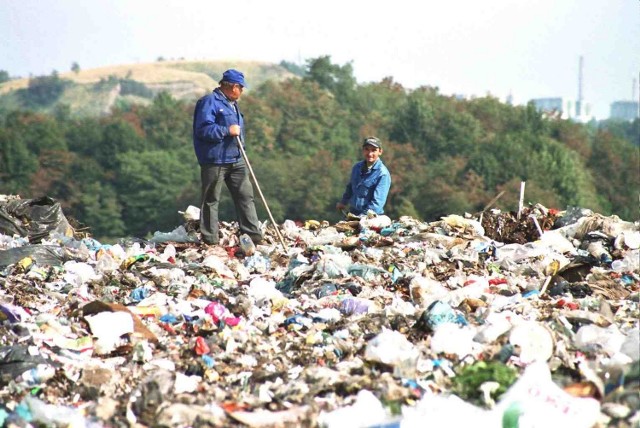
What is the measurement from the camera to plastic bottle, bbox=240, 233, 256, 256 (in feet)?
25.9

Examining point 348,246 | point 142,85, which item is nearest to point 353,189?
point 348,246

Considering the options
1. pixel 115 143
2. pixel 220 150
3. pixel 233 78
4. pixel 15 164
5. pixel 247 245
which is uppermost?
pixel 233 78

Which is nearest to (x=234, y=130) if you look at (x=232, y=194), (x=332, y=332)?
(x=232, y=194)

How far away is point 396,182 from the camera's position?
61344 millimetres

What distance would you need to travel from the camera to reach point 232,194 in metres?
8.10

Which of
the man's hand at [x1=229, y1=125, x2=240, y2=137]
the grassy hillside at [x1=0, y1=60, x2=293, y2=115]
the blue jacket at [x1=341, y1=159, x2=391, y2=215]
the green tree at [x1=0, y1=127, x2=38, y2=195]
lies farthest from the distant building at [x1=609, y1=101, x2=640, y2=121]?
the man's hand at [x1=229, y1=125, x2=240, y2=137]

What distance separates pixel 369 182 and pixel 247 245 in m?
1.31

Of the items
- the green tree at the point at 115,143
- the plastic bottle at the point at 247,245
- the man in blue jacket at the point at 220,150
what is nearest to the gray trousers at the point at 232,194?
the man in blue jacket at the point at 220,150

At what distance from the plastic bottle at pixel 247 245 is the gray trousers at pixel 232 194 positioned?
166 mm

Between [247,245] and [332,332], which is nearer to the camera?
[332,332]

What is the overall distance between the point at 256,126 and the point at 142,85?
50.2m

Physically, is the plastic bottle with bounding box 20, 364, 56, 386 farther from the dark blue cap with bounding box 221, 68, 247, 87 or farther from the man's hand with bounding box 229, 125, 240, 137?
the dark blue cap with bounding box 221, 68, 247, 87

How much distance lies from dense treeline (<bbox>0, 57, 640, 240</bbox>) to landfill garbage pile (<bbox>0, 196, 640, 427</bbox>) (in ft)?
145

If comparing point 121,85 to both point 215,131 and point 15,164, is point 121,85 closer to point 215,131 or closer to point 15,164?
point 15,164
